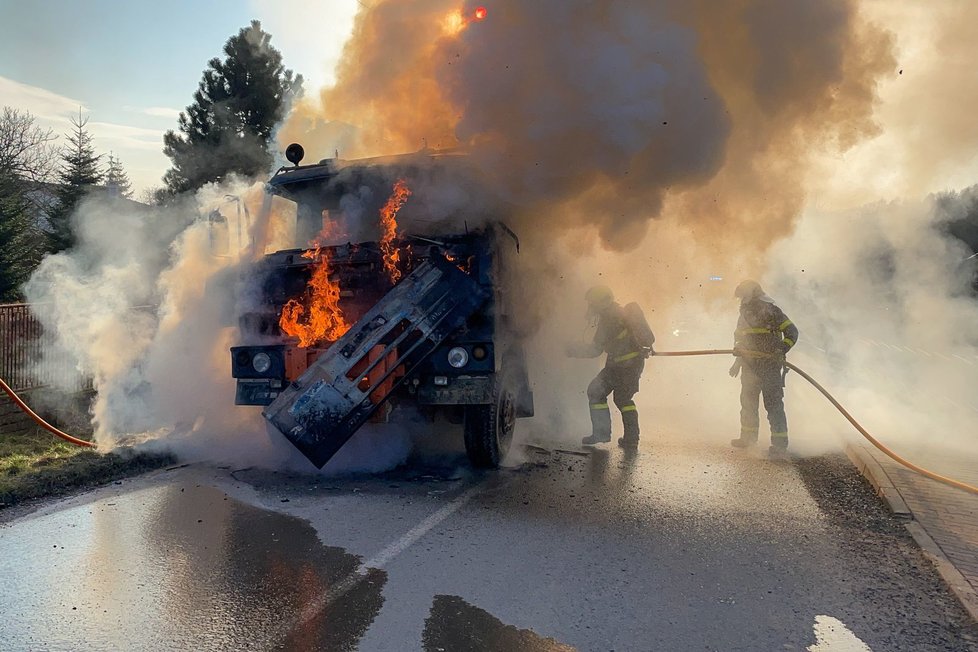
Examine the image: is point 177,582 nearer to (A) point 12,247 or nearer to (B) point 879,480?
(B) point 879,480

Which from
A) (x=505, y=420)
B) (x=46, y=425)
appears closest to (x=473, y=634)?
(x=505, y=420)

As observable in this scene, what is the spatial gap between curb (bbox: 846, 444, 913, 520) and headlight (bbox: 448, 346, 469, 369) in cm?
341

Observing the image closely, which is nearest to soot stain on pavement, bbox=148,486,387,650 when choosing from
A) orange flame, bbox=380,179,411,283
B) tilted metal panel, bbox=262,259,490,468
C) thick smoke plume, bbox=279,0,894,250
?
tilted metal panel, bbox=262,259,490,468

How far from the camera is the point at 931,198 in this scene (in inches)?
602

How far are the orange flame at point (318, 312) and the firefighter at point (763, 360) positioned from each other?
444 cm

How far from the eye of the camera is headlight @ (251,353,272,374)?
5.80m

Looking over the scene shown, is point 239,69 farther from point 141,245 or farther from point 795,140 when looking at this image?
point 795,140

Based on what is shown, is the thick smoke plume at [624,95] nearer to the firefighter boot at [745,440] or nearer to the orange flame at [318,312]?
the orange flame at [318,312]

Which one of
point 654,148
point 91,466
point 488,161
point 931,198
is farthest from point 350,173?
point 931,198

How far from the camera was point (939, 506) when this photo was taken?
5.30m

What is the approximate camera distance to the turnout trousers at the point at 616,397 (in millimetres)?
7570

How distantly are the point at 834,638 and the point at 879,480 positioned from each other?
297cm

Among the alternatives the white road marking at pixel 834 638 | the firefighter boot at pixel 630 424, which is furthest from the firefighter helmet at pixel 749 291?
the white road marking at pixel 834 638

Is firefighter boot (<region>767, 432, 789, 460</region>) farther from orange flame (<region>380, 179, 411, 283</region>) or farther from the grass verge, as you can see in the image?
the grass verge
